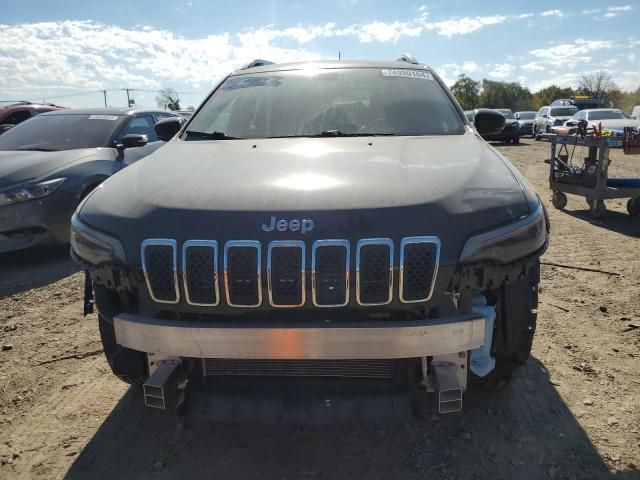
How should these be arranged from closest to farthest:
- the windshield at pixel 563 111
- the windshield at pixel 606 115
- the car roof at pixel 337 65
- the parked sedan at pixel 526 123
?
the car roof at pixel 337 65 < the windshield at pixel 606 115 < the windshield at pixel 563 111 < the parked sedan at pixel 526 123


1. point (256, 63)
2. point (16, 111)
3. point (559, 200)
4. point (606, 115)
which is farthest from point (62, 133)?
point (606, 115)

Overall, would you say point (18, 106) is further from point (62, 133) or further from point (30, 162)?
point (30, 162)

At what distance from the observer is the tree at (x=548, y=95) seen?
67.3 metres

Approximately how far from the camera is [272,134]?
122 inches

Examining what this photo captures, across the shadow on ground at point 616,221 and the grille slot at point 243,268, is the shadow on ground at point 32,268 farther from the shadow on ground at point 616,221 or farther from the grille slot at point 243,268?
the shadow on ground at point 616,221

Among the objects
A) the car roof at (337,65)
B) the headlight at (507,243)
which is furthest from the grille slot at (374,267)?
the car roof at (337,65)

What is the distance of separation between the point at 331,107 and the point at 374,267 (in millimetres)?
1642

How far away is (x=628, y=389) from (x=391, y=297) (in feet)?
5.74

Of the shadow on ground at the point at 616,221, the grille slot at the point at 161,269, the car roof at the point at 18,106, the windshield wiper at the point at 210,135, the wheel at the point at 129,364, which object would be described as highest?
the car roof at the point at 18,106

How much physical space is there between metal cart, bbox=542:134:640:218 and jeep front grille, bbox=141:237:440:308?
5.96 m

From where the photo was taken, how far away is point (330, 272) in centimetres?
188

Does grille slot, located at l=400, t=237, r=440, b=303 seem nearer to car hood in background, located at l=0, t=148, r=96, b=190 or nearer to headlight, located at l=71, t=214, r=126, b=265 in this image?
headlight, located at l=71, t=214, r=126, b=265

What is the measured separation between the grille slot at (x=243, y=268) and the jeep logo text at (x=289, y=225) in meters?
0.08

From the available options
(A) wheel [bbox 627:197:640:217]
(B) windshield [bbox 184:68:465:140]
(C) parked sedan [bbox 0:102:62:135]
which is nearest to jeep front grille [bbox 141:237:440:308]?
(B) windshield [bbox 184:68:465:140]
